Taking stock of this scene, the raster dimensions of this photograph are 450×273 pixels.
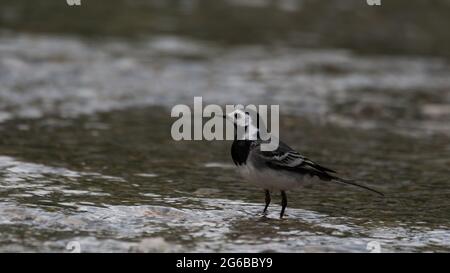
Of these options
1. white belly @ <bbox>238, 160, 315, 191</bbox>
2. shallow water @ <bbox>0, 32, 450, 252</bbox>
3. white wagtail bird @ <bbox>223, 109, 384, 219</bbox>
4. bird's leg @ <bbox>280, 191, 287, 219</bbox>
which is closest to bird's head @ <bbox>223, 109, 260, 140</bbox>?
white wagtail bird @ <bbox>223, 109, 384, 219</bbox>

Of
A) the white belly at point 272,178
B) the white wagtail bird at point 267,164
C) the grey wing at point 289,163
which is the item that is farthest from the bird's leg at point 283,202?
the grey wing at point 289,163

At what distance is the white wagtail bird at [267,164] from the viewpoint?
851 centimetres

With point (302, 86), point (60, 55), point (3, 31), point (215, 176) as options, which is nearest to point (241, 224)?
point (215, 176)

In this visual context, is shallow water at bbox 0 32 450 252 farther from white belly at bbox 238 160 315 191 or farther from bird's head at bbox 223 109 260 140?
bird's head at bbox 223 109 260 140

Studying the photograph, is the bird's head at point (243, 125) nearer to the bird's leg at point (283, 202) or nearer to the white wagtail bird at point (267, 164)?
the white wagtail bird at point (267, 164)

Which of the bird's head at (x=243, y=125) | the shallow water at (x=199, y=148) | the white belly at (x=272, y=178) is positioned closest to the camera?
the shallow water at (x=199, y=148)

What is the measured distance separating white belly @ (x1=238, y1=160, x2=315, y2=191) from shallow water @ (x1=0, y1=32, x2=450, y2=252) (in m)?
0.35

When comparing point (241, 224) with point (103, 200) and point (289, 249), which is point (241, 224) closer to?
point (289, 249)

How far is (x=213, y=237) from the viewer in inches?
311

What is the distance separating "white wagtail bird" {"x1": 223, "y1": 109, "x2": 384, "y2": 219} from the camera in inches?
335

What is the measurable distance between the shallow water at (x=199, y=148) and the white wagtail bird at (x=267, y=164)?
391 mm

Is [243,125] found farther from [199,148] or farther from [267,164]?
[199,148]

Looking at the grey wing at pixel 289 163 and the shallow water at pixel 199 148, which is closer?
the shallow water at pixel 199 148

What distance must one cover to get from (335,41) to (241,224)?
14.2 m
